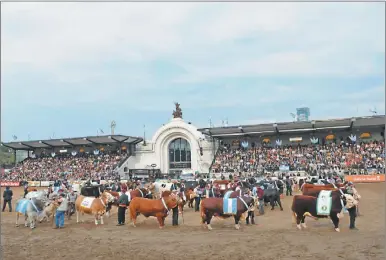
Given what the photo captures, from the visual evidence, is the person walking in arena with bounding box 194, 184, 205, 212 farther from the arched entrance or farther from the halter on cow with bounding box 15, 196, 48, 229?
the arched entrance

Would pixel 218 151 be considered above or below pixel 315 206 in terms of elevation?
above

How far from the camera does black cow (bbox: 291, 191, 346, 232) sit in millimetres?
13938

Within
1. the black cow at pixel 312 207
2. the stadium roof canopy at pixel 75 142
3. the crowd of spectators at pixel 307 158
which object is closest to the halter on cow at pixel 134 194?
the black cow at pixel 312 207

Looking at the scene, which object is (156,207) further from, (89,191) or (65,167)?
(65,167)

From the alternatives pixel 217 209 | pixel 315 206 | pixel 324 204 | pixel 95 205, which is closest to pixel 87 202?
pixel 95 205

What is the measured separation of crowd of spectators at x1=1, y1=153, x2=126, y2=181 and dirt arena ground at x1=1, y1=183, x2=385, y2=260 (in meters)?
31.4

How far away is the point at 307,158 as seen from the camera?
41.7 metres

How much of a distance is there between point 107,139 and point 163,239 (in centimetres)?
4013

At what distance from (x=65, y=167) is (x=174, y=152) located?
16233 millimetres

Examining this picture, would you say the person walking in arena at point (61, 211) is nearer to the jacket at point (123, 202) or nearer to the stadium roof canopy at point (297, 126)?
the jacket at point (123, 202)

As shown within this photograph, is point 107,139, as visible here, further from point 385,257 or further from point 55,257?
point 385,257

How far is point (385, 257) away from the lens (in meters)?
10.1

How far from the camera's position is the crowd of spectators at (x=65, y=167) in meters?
49.5

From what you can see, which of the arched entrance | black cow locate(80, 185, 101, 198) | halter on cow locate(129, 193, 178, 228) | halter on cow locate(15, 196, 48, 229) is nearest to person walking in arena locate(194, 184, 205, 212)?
halter on cow locate(129, 193, 178, 228)
